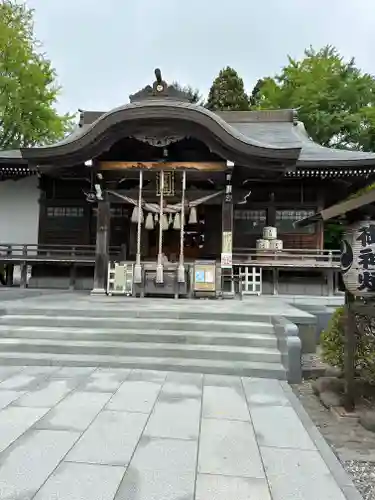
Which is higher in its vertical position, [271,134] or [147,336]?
[271,134]

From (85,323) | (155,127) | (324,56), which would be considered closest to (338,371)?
(85,323)

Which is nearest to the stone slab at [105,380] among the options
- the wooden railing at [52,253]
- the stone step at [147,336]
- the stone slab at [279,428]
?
the stone step at [147,336]

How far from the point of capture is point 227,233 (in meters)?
9.86

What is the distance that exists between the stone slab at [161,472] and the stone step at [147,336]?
274 centimetres

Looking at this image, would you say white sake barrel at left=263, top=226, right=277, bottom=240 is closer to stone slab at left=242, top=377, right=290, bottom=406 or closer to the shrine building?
the shrine building

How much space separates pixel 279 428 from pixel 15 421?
8.11 ft

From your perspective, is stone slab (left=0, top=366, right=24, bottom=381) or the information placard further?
the information placard

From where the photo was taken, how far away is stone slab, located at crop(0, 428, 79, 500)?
235cm

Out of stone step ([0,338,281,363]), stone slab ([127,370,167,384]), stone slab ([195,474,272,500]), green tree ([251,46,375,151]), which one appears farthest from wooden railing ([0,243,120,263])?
green tree ([251,46,375,151])

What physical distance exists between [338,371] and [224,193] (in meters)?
5.91

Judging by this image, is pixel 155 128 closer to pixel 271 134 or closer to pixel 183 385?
pixel 183 385

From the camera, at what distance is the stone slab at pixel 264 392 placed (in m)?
4.13

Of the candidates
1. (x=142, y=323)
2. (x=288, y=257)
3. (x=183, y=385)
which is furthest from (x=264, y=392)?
(x=288, y=257)

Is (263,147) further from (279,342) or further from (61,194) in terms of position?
(61,194)
